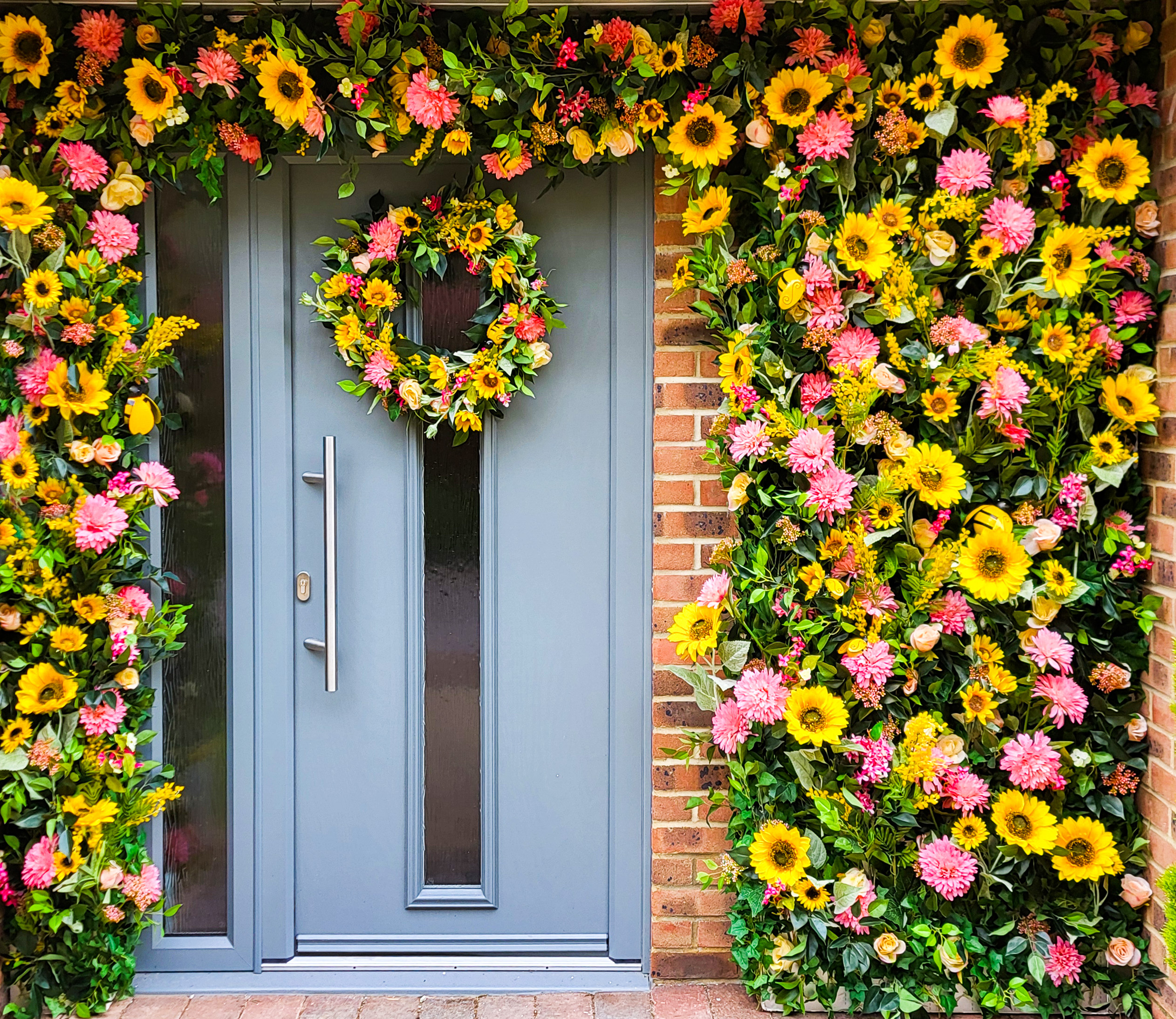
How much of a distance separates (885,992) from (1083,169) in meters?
2.12

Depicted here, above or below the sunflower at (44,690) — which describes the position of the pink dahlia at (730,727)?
below

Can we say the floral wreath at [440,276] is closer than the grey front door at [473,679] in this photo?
Yes

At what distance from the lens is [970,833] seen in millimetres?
2438

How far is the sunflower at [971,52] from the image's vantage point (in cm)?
235

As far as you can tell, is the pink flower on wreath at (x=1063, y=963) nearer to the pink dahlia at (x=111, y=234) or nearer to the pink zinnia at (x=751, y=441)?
the pink zinnia at (x=751, y=441)

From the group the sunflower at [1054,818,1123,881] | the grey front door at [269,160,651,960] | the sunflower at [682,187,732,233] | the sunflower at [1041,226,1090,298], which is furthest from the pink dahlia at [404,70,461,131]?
the sunflower at [1054,818,1123,881]

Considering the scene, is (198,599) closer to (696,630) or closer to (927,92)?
(696,630)

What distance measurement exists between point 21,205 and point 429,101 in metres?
1.06

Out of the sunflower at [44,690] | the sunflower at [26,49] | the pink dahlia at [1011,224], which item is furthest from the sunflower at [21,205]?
the pink dahlia at [1011,224]

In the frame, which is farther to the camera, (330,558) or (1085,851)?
(330,558)

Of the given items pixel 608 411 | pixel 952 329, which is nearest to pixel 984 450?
pixel 952 329

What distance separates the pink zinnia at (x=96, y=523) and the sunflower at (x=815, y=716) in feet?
5.87

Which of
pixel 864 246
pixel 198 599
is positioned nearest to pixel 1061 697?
pixel 864 246

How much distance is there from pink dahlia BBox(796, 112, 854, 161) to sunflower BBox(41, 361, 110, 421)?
6.20ft
